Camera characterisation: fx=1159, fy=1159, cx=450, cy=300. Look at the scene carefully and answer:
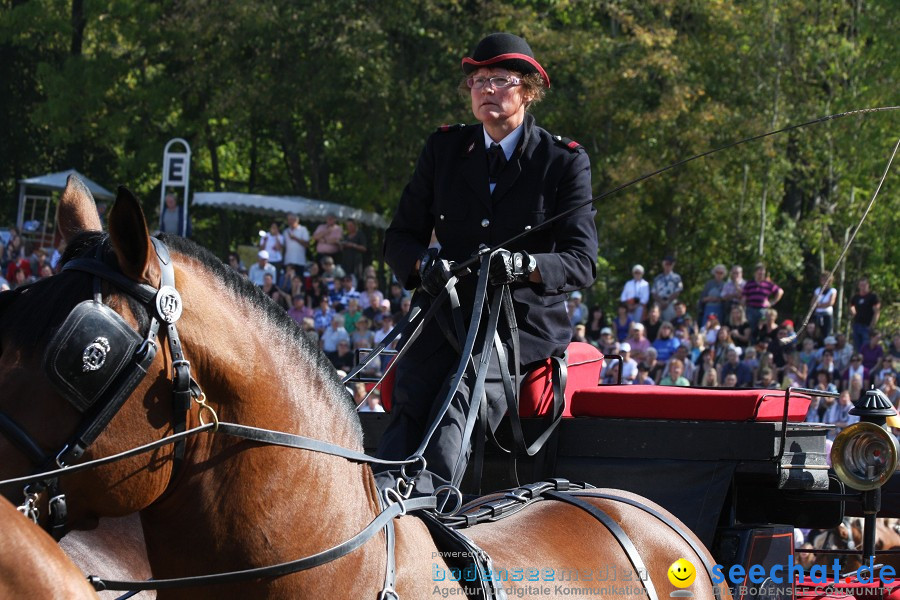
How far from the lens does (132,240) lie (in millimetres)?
2389

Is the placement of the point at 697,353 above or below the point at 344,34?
below

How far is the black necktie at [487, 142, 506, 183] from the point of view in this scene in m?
4.18

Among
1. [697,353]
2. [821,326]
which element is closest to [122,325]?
[697,353]

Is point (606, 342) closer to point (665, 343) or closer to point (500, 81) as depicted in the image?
point (665, 343)

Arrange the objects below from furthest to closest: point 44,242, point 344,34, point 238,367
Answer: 1. point 44,242
2. point 344,34
3. point 238,367

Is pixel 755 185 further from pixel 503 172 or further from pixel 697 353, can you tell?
pixel 503 172

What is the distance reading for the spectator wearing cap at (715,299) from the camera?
1672 centimetres

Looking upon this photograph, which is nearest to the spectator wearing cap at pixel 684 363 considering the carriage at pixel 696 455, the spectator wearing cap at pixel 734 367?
the spectator wearing cap at pixel 734 367

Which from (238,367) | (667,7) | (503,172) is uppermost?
(667,7)

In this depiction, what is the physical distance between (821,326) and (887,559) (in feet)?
33.6

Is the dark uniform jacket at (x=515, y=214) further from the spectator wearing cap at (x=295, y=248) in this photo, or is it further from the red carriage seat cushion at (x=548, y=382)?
the spectator wearing cap at (x=295, y=248)

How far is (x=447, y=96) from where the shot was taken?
21.9 m

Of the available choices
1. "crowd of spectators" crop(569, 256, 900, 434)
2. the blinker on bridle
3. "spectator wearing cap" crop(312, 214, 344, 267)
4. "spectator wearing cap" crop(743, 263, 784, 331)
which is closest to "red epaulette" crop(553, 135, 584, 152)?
the blinker on bridle

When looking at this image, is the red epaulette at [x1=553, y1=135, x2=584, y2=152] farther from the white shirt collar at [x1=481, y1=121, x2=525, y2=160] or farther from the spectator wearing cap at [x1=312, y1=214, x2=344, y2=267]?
the spectator wearing cap at [x1=312, y1=214, x2=344, y2=267]
